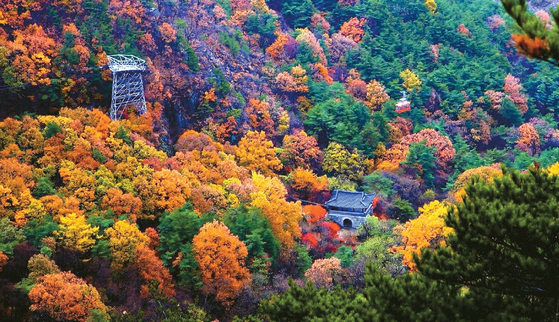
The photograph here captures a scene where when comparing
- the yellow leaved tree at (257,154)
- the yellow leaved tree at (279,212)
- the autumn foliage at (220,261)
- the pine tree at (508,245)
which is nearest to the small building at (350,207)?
the yellow leaved tree at (257,154)

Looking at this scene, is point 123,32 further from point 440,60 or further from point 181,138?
point 440,60

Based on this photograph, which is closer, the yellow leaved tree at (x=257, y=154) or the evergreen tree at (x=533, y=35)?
the evergreen tree at (x=533, y=35)

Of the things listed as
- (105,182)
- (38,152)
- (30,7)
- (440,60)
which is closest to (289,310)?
(105,182)

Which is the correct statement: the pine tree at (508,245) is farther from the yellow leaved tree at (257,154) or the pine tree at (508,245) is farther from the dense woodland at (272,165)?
the yellow leaved tree at (257,154)

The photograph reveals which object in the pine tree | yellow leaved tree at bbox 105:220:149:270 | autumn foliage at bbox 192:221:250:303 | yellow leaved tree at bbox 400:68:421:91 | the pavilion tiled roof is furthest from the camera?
yellow leaved tree at bbox 400:68:421:91

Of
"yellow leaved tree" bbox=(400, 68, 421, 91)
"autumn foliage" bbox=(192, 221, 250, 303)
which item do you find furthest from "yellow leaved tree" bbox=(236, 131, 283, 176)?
"yellow leaved tree" bbox=(400, 68, 421, 91)

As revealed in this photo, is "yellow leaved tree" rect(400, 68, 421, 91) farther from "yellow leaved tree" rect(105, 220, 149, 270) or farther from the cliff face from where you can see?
"yellow leaved tree" rect(105, 220, 149, 270)
